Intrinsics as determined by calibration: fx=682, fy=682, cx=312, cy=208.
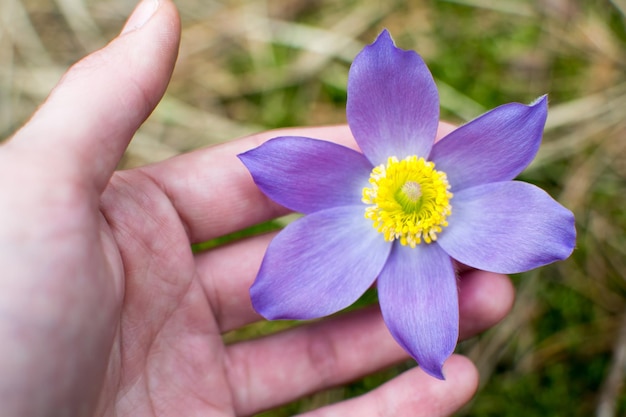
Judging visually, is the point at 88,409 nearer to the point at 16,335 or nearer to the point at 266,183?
the point at 16,335

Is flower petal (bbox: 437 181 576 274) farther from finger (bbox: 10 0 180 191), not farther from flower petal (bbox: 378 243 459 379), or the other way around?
finger (bbox: 10 0 180 191)

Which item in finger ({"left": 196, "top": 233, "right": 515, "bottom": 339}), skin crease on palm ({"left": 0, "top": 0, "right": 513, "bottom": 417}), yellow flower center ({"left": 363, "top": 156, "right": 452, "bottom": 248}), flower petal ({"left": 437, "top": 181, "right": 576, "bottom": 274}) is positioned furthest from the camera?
finger ({"left": 196, "top": 233, "right": 515, "bottom": 339})

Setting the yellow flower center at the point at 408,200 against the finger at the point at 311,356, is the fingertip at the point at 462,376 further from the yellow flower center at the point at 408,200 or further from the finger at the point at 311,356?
the yellow flower center at the point at 408,200

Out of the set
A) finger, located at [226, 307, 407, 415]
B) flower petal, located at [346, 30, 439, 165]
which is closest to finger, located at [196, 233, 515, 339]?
finger, located at [226, 307, 407, 415]

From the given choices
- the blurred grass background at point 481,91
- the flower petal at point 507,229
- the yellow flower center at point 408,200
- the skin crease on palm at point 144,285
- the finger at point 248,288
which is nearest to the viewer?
the skin crease on palm at point 144,285

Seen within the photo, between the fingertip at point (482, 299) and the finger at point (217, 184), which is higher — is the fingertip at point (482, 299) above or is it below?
below

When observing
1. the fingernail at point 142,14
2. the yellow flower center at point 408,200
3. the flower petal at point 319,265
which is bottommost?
the flower petal at point 319,265

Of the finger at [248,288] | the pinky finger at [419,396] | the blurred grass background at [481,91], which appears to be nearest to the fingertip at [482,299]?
the finger at [248,288]

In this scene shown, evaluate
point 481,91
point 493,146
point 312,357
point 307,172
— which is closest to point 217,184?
point 307,172

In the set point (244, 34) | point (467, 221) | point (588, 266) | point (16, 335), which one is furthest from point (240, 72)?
point (16, 335)
